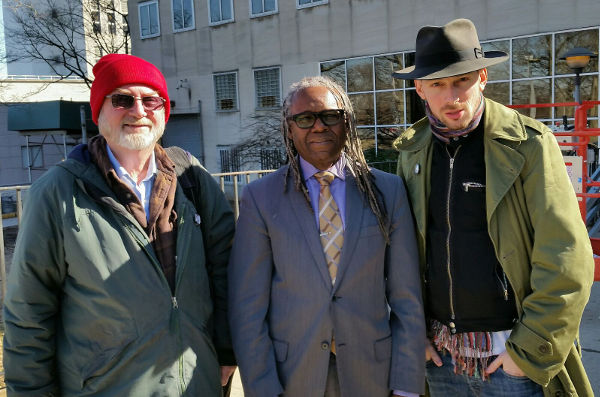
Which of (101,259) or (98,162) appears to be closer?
(101,259)

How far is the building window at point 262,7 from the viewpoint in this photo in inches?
777

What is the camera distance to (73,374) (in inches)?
89.0

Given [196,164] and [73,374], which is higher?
[196,164]

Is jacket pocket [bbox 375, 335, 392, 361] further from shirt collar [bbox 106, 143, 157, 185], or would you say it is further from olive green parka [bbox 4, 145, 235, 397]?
shirt collar [bbox 106, 143, 157, 185]

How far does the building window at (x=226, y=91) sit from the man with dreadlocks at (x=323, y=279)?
62.7 ft

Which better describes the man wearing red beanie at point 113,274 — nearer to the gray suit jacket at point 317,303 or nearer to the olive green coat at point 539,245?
the gray suit jacket at point 317,303

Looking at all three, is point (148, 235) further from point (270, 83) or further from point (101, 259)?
point (270, 83)

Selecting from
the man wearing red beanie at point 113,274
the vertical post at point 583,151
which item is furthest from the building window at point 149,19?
the man wearing red beanie at point 113,274

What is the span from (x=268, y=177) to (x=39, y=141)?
2989cm

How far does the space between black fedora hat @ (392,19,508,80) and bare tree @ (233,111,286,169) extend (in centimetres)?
1636

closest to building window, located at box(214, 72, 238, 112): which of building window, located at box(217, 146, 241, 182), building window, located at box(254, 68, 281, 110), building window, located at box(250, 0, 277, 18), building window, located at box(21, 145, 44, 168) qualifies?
building window, located at box(254, 68, 281, 110)

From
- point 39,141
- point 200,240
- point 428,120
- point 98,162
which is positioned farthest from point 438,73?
point 39,141

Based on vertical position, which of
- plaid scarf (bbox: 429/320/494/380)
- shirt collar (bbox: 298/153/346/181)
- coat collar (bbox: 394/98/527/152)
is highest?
coat collar (bbox: 394/98/527/152)

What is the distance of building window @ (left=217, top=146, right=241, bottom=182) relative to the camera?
20.7 m
